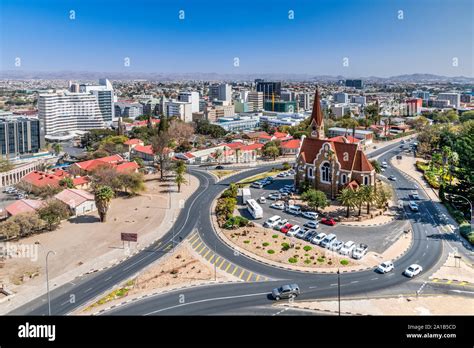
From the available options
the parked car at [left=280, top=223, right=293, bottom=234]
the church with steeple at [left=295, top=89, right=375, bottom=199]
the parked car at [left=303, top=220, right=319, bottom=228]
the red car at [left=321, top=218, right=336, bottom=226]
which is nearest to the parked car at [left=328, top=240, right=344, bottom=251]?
the parked car at [left=303, top=220, right=319, bottom=228]

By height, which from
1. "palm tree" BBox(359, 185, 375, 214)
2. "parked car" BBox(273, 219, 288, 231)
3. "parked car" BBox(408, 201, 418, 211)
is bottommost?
"parked car" BBox(273, 219, 288, 231)

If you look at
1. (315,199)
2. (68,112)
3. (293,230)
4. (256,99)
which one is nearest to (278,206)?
(315,199)

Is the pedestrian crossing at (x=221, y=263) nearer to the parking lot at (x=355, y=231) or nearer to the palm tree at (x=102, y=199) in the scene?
the parking lot at (x=355, y=231)

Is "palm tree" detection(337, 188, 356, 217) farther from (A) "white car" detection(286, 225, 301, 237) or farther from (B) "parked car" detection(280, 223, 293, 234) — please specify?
(B) "parked car" detection(280, 223, 293, 234)

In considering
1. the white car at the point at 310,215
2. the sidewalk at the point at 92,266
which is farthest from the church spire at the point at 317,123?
the sidewalk at the point at 92,266

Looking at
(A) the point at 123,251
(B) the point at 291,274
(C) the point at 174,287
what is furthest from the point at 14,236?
(B) the point at 291,274

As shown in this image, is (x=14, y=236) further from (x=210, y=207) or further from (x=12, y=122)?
(x=12, y=122)

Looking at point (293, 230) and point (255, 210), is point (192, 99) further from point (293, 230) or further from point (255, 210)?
point (293, 230)
